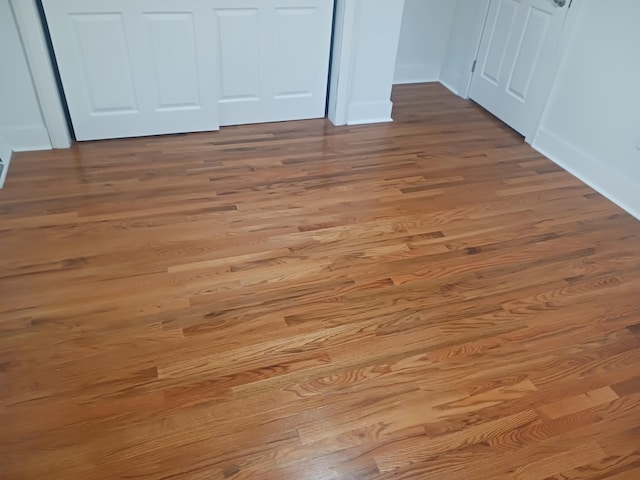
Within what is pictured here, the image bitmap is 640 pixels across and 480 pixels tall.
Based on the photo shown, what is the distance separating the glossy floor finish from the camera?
61.3 inches

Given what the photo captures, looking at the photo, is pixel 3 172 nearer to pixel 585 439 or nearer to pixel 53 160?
pixel 53 160

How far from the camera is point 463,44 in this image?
3945mm

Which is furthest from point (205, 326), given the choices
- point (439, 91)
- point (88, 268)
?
point (439, 91)

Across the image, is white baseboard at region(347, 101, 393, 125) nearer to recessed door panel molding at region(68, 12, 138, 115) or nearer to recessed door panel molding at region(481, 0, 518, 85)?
recessed door panel molding at region(481, 0, 518, 85)

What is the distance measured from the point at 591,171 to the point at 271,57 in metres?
2.10

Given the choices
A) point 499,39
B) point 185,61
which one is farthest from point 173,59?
point 499,39

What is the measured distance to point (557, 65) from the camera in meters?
3.12

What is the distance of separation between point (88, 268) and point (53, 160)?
1056mm

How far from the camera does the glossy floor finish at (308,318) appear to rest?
1.56 meters

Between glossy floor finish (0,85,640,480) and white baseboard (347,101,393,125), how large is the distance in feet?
1.68

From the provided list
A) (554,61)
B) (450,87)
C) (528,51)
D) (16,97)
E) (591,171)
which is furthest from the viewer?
(450,87)

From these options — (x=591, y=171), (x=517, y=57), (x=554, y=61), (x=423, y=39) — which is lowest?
(x=591, y=171)

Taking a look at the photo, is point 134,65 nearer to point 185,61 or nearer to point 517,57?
point 185,61

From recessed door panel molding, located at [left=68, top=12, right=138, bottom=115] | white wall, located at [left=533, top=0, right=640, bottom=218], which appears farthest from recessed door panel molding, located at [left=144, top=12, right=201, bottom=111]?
white wall, located at [left=533, top=0, right=640, bottom=218]
